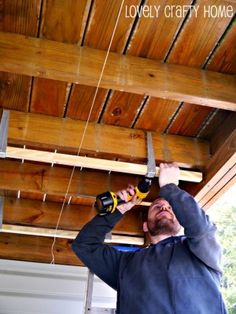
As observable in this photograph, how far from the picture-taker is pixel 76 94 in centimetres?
205

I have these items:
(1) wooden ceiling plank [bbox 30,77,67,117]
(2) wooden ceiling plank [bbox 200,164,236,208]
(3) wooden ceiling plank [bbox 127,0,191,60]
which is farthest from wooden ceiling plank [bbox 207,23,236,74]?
(1) wooden ceiling plank [bbox 30,77,67,117]

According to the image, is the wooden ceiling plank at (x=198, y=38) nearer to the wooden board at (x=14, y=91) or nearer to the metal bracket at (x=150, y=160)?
the metal bracket at (x=150, y=160)

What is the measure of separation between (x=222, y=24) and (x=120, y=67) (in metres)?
0.49

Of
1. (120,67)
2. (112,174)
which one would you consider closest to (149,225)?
(112,174)

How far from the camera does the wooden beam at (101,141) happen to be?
7.11 feet

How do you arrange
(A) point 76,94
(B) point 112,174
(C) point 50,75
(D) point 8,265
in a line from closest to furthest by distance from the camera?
(C) point 50,75 < (A) point 76,94 < (B) point 112,174 < (D) point 8,265

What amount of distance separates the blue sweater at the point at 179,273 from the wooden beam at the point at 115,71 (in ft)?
1.54

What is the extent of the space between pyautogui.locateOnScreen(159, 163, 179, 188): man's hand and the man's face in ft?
0.94

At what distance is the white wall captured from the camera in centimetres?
322

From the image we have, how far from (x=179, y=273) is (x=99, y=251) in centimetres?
55

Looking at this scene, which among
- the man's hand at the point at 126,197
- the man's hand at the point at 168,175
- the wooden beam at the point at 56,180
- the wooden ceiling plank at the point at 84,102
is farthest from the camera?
the wooden beam at the point at 56,180

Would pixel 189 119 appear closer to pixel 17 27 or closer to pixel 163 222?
pixel 163 222

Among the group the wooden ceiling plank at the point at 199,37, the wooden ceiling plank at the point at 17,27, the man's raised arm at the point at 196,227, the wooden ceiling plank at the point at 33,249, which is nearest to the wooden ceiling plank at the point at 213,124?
the wooden ceiling plank at the point at 199,37

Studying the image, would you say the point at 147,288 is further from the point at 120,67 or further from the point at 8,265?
the point at 8,265
